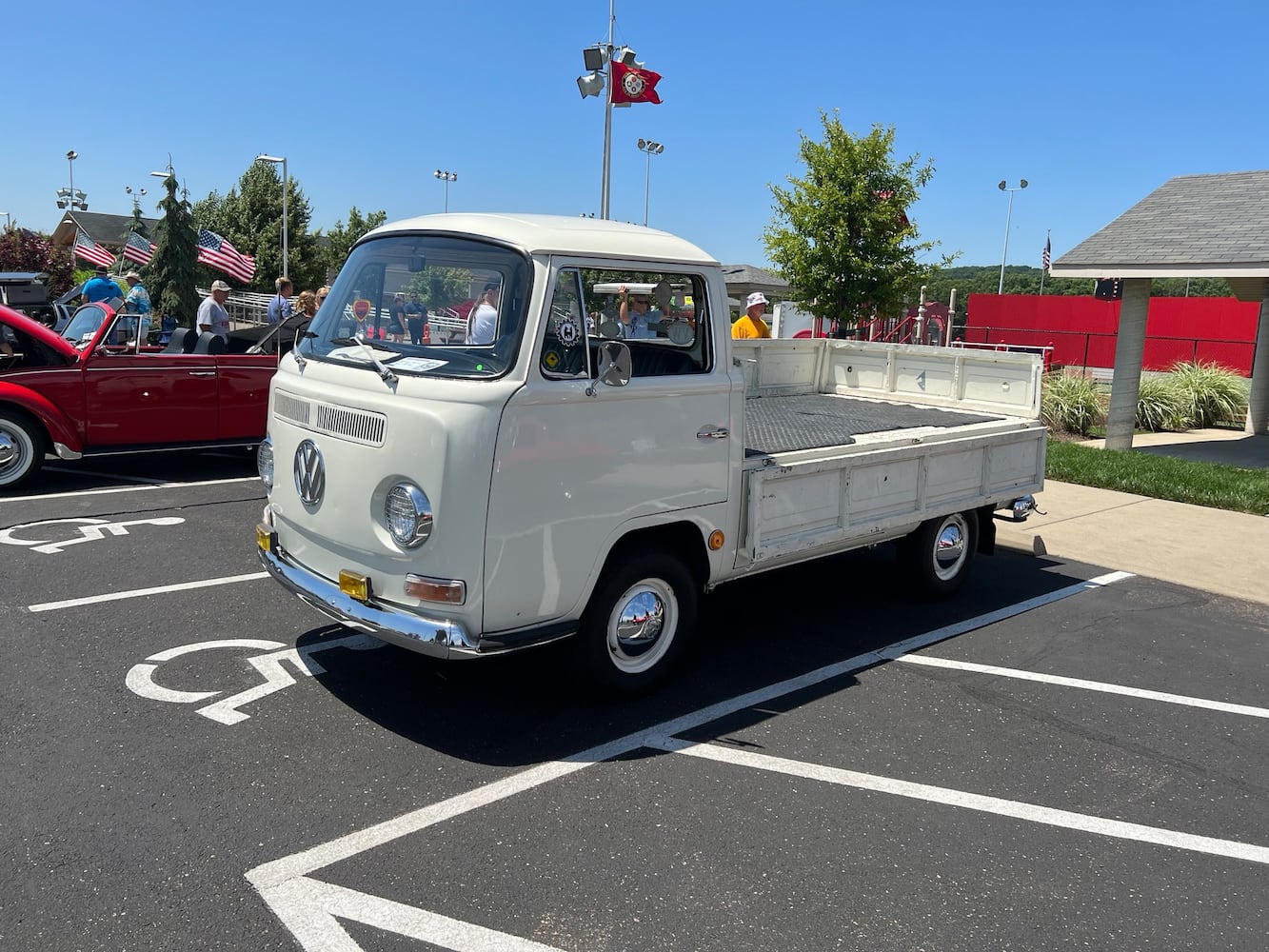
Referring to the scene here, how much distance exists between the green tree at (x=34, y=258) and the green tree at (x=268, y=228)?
13.6 metres

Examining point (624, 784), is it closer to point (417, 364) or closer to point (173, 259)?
point (417, 364)

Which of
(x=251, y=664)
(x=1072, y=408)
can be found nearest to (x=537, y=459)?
(x=251, y=664)

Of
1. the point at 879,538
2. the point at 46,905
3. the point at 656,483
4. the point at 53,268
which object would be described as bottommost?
the point at 46,905

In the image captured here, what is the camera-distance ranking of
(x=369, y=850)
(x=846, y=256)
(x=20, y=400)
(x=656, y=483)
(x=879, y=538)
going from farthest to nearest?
(x=846, y=256) → (x=20, y=400) → (x=879, y=538) → (x=656, y=483) → (x=369, y=850)

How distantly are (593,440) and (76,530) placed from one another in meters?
5.14

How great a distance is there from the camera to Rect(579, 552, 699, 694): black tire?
4.58m

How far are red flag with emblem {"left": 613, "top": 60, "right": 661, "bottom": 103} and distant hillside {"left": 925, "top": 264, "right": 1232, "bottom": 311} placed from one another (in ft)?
98.4

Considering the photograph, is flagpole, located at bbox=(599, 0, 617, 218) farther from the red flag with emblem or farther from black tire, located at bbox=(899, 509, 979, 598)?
black tire, located at bbox=(899, 509, 979, 598)

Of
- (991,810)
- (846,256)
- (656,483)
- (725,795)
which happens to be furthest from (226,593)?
(846,256)

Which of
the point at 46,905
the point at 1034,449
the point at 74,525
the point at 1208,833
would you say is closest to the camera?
the point at 46,905

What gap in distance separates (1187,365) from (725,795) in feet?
62.2

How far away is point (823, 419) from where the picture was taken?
6.91 m

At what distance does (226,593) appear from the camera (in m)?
6.23

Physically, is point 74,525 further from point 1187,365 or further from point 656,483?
point 1187,365
